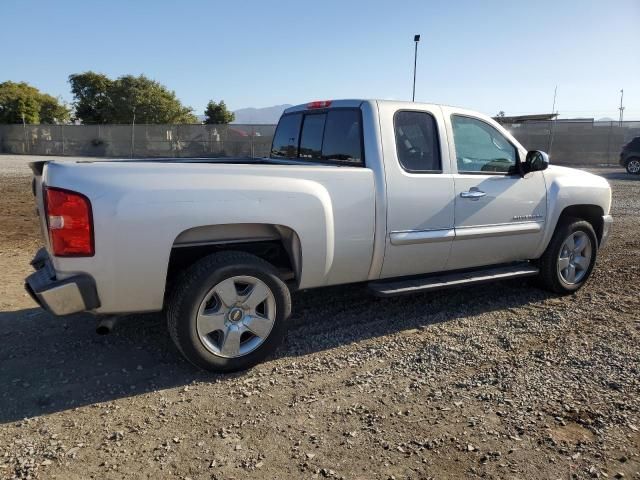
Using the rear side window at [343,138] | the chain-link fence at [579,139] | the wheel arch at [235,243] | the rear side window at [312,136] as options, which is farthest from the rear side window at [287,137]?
the chain-link fence at [579,139]

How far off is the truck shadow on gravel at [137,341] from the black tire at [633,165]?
17722 millimetres

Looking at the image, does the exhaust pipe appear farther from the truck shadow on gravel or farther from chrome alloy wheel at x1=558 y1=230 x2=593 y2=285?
chrome alloy wheel at x1=558 y1=230 x2=593 y2=285

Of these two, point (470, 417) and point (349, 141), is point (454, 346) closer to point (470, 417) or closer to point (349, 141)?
point (470, 417)

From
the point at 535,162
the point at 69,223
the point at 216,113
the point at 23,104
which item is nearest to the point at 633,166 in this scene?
the point at 535,162

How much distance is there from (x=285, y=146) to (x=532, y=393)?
319cm

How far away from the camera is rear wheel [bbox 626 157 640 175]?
19953 millimetres

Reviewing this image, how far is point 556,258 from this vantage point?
17.3 feet

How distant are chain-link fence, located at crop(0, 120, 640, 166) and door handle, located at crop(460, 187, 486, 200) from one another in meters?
20.0

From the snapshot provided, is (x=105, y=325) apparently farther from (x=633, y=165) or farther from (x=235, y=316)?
(x=633, y=165)

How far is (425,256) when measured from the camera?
4398 mm

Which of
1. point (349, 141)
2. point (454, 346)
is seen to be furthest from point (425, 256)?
point (349, 141)

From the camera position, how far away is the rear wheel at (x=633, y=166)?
19953 millimetres

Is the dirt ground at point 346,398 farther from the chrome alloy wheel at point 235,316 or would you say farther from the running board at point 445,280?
the running board at point 445,280

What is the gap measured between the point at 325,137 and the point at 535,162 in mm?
1967
